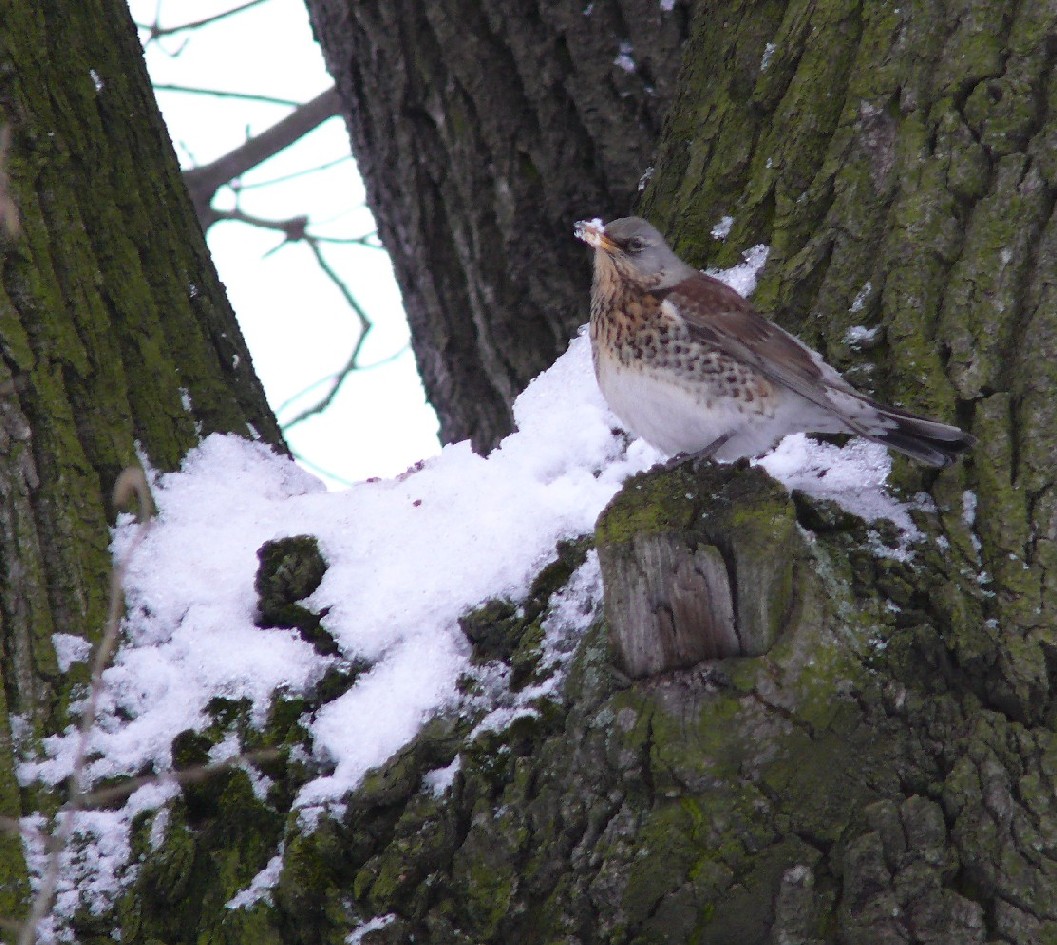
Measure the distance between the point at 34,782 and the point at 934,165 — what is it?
2118 mm

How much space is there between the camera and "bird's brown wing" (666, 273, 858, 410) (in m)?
2.45

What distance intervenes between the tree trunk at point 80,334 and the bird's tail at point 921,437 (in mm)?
1518

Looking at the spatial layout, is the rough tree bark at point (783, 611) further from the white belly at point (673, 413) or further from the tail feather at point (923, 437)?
the white belly at point (673, 413)

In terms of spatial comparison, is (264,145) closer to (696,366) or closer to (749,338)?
(696,366)

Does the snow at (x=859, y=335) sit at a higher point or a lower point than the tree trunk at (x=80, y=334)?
lower

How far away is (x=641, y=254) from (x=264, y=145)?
260cm

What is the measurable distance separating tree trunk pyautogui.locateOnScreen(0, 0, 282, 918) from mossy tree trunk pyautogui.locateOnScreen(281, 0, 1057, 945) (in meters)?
0.73

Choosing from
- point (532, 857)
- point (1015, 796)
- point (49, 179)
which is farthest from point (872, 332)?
point (49, 179)

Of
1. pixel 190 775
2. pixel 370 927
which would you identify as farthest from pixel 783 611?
pixel 190 775

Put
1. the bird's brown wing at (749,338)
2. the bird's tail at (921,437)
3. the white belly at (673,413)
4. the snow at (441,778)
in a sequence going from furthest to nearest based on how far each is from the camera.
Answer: the white belly at (673,413) < the bird's brown wing at (749,338) < the bird's tail at (921,437) < the snow at (441,778)

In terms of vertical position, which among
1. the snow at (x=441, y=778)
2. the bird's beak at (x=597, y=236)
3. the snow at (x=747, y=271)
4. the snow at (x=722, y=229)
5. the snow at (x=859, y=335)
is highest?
the bird's beak at (x=597, y=236)

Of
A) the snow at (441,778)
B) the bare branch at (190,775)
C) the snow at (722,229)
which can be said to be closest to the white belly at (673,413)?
the snow at (722,229)

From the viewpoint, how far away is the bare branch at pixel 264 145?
16.0 feet

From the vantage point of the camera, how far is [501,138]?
3.71 m
